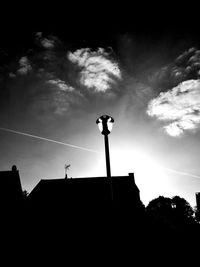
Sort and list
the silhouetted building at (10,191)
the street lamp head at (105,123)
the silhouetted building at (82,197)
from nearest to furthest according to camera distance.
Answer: the street lamp head at (105,123), the silhouetted building at (10,191), the silhouetted building at (82,197)

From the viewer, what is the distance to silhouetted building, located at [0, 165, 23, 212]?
1818cm

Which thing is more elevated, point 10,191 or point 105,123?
point 105,123

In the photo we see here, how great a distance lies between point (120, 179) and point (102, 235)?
8.96 m

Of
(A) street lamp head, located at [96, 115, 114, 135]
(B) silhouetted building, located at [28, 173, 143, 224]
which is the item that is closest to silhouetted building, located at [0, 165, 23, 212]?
(B) silhouetted building, located at [28, 173, 143, 224]

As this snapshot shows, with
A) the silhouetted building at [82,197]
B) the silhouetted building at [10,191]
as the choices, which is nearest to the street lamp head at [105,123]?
the silhouetted building at [82,197]

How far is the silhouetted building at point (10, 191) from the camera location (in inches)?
716

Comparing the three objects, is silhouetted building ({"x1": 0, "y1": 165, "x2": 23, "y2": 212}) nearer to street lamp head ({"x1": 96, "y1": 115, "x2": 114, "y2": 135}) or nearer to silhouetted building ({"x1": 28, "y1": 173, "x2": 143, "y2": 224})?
silhouetted building ({"x1": 28, "y1": 173, "x2": 143, "y2": 224})

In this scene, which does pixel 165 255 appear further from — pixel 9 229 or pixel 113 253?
pixel 9 229

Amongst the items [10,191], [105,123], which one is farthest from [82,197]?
[105,123]

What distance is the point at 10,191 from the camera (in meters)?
19.9

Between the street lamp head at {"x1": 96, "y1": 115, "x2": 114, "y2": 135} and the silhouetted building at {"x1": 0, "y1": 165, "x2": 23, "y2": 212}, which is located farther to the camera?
the silhouetted building at {"x1": 0, "y1": 165, "x2": 23, "y2": 212}

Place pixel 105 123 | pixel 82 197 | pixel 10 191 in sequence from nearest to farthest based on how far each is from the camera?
pixel 105 123
pixel 10 191
pixel 82 197

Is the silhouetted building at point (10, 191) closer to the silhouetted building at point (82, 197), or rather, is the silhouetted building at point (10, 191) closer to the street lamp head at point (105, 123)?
the silhouetted building at point (82, 197)

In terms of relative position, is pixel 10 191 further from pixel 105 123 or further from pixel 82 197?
pixel 105 123
